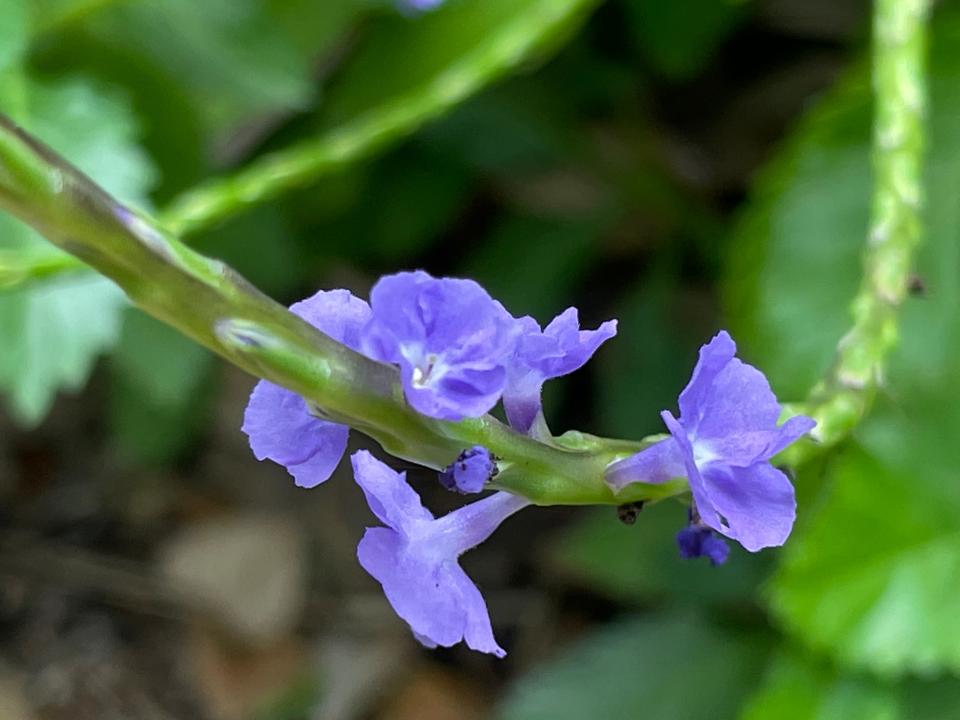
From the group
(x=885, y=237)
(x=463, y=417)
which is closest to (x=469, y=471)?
(x=463, y=417)

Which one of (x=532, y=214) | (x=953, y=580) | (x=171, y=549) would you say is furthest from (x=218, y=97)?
(x=953, y=580)

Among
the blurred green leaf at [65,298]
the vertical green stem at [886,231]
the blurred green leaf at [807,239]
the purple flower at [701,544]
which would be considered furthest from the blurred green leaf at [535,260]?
the purple flower at [701,544]

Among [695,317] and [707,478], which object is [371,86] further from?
[707,478]

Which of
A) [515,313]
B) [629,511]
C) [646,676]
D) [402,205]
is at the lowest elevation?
[646,676]

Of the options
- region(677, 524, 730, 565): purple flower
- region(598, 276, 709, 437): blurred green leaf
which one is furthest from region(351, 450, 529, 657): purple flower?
region(598, 276, 709, 437): blurred green leaf

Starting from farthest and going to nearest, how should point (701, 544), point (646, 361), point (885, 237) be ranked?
point (646, 361) < point (885, 237) < point (701, 544)

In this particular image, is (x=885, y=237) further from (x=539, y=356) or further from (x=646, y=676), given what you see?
(x=646, y=676)
